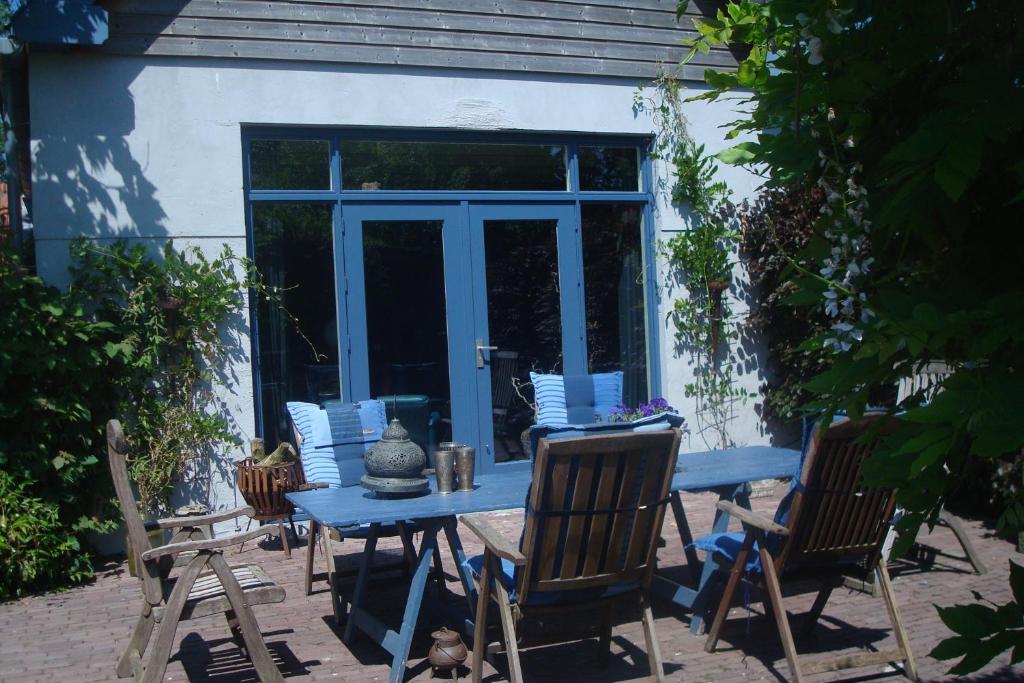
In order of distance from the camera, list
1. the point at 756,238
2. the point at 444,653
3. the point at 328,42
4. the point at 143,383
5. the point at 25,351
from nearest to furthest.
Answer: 1. the point at 444,653
2. the point at 25,351
3. the point at 143,383
4. the point at 328,42
5. the point at 756,238

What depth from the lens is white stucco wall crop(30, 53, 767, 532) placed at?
Result: 21.6ft

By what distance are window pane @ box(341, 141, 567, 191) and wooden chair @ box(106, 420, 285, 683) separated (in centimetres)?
364

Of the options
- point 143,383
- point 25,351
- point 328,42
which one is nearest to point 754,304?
point 328,42

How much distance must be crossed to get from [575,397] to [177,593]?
3772mm

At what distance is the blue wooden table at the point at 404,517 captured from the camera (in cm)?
405

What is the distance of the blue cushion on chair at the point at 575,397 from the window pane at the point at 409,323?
90 cm

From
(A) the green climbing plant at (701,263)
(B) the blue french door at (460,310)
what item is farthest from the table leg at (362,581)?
(A) the green climbing plant at (701,263)

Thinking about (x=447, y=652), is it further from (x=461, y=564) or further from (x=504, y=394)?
(x=504, y=394)

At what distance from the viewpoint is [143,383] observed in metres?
6.57

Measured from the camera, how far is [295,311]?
285 inches

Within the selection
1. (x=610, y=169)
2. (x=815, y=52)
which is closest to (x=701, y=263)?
(x=610, y=169)

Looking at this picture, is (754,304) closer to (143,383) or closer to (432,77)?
(432,77)

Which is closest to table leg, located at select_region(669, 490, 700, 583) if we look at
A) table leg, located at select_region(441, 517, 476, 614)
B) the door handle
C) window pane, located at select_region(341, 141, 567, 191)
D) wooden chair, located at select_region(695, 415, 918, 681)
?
wooden chair, located at select_region(695, 415, 918, 681)

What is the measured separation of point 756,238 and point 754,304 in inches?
23.8
